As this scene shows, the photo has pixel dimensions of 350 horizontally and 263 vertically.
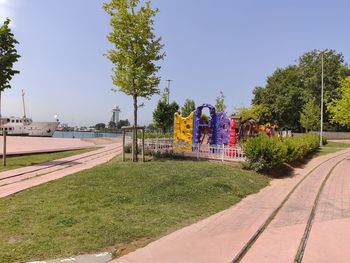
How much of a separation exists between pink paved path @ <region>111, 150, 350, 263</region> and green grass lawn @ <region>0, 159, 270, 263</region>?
17.9 inches

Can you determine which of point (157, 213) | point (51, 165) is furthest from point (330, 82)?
point (157, 213)

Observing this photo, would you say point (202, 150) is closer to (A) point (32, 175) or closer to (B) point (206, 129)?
(B) point (206, 129)

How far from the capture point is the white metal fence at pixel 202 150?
56.5 ft

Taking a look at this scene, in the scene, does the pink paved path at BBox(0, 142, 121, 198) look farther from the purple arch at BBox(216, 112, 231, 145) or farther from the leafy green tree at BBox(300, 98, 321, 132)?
the leafy green tree at BBox(300, 98, 321, 132)

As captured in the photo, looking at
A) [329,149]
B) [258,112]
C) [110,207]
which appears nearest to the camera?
[110,207]

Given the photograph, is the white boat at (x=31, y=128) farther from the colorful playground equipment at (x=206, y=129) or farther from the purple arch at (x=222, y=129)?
the purple arch at (x=222, y=129)

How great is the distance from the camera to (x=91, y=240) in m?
6.39

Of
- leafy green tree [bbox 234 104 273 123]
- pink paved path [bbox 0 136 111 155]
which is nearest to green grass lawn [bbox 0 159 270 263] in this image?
pink paved path [bbox 0 136 111 155]

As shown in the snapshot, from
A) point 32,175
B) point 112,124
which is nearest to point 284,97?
point 32,175

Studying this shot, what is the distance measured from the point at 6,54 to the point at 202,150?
1037cm

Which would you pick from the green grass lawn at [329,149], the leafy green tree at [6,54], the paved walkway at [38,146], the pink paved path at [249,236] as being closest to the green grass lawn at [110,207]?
the pink paved path at [249,236]

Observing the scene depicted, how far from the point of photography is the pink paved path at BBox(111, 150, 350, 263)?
5844 mm

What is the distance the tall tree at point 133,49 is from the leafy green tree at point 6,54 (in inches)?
173

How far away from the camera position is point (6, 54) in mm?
17156
